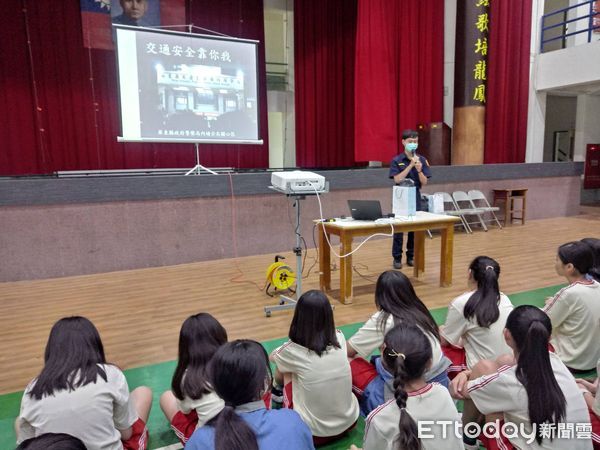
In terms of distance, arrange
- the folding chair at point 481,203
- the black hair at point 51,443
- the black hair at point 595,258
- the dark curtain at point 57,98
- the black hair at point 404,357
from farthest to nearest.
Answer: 1. the folding chair at point 481,203
2. the dark curtain at point 57,98
3. the black hair at point 595,258
4. the black hair at point 404,357
5. the black hair at point 51,443

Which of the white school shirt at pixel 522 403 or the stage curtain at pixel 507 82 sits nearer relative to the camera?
the white school shirt at pixel 522 403

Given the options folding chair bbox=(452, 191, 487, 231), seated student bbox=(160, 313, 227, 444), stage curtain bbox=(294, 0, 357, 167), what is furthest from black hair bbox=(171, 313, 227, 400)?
stage curtain bbox=(294, 0, 357, 167)

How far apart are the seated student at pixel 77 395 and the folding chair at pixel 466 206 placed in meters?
5.45

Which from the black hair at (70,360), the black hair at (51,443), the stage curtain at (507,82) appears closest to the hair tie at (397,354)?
the black hair at (51,443)

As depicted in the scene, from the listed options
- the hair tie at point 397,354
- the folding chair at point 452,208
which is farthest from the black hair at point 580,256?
the folding chair at point 452,208

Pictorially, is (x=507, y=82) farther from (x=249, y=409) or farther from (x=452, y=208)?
(x=249, y=409)

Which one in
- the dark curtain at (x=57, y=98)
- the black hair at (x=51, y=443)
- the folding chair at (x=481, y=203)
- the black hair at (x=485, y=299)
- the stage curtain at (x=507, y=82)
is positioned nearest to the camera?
the black hair at (x=51, y=443)

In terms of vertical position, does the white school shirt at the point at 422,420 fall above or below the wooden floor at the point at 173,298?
above

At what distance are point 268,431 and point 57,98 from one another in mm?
6844

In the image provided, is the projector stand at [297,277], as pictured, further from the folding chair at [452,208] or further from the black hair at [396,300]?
the folding chair at [452,208]

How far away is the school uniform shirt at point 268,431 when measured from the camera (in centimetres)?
103

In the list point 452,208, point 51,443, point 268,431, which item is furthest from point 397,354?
point 452,208

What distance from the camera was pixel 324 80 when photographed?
8227 mm

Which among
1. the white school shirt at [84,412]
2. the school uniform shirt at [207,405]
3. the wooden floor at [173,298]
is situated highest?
the white school shirt at [84,412]
